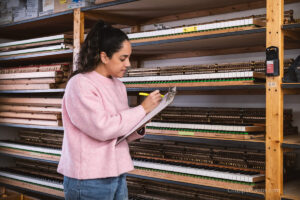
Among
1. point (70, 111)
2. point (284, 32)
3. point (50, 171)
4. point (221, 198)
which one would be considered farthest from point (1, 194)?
point (284, 32)

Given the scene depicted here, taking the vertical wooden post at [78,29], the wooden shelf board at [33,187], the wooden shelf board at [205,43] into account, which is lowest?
the wooden shelf board at [33,187]

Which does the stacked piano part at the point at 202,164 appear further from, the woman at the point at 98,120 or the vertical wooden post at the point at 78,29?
the vertical wooden post at the point at 78,29

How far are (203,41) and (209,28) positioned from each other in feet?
0.60

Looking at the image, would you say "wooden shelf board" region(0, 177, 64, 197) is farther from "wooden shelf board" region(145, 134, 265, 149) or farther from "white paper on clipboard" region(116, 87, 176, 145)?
"white paper on clipboard" region(116, 87, 176, 145)

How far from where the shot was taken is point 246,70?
2.57 m

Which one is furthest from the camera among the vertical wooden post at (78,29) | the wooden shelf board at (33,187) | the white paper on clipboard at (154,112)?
the wooden shelf board at (33,187)

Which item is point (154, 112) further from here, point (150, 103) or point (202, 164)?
point (202, 164)

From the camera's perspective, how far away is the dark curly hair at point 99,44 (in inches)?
74.0

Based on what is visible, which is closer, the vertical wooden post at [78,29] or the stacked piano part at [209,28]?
the stacked piano part at [209,28]

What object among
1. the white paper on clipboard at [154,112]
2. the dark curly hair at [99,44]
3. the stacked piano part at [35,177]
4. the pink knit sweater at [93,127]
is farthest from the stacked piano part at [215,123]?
the stacked piano part at [35,177]

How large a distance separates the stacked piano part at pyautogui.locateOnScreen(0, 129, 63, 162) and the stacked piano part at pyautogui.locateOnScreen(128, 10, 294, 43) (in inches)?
57.9

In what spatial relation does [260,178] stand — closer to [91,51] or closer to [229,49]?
[229,49]

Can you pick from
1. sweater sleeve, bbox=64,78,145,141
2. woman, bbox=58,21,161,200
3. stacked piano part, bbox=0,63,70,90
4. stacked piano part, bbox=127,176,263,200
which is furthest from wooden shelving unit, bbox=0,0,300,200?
sweater sleeve, bbox=64,78,145,141

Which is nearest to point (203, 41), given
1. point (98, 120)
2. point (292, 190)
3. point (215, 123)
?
point (215, 123)
